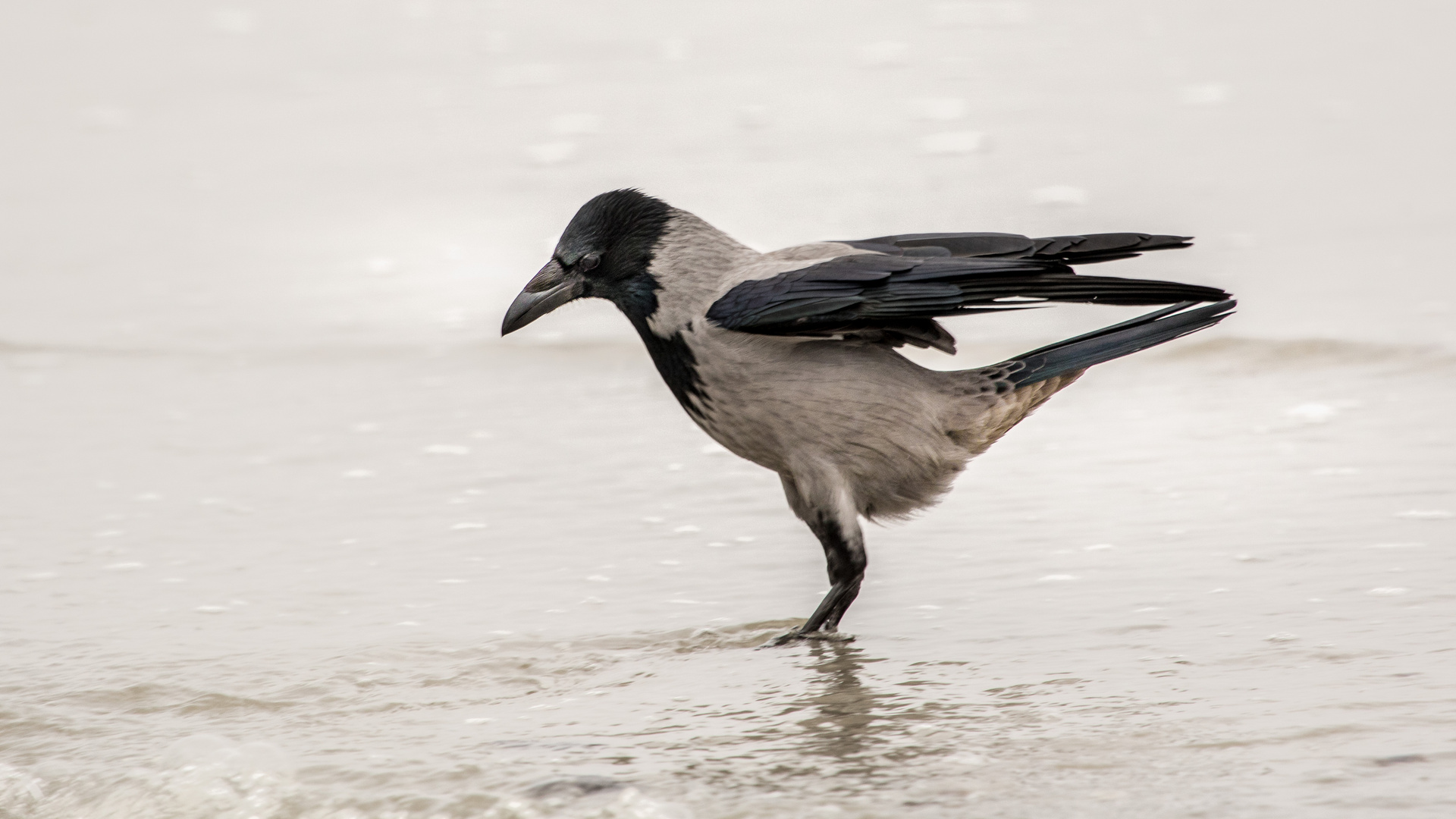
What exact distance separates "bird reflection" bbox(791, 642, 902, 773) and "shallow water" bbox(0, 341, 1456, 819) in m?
0.01

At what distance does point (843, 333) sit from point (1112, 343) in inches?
34.2

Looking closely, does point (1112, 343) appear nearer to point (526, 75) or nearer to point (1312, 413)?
point (1312, 413)

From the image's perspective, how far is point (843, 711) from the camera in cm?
440

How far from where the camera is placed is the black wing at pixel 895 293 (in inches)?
184

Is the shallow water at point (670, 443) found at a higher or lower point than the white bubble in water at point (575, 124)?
Answer: lower

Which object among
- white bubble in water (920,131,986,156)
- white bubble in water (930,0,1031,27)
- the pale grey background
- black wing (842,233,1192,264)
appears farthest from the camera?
white bubble in water (930,0,1031,27)

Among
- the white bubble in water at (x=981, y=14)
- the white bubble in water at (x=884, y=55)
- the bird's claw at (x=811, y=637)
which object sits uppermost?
the white bubble in water at (x=981, y=14)

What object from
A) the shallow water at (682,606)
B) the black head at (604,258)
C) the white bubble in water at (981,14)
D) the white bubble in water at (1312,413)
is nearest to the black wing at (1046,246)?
the black head at (604,258)

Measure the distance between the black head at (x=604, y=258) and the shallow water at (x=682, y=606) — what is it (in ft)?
2.89

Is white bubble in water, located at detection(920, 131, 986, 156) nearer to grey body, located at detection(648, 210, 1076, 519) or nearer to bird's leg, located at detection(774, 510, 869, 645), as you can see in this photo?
grey body, located at detection(648, 210, 1076, 519)

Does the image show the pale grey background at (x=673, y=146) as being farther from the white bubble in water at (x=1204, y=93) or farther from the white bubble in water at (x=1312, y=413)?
the white bubble in water at (x=1312, y=413)

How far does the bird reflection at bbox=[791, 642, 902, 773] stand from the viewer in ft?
13.6

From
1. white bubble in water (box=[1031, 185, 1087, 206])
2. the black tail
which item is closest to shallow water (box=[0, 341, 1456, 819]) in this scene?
the black tail

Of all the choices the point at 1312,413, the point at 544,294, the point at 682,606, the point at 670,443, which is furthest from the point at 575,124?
the point at 682,606
